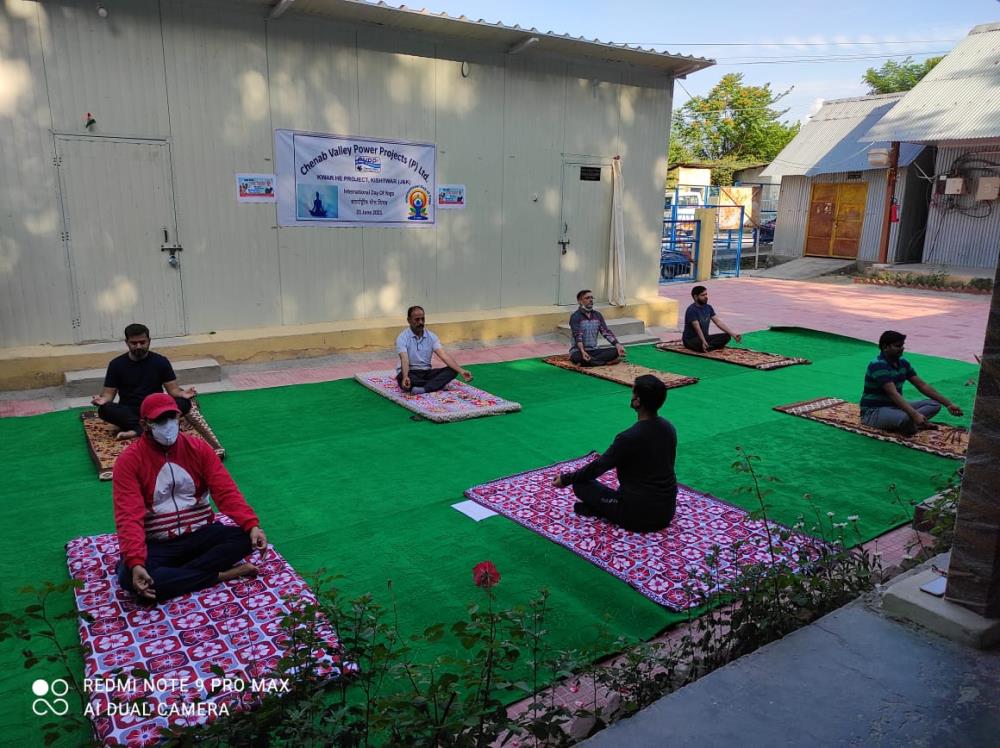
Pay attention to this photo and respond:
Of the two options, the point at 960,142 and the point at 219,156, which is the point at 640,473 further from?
the point at 960,142

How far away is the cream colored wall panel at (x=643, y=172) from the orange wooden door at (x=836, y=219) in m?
12.3

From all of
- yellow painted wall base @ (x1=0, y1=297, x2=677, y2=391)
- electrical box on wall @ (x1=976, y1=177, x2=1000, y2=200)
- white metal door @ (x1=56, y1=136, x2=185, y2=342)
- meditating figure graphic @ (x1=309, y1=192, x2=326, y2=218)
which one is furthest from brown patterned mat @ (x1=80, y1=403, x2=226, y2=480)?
electrical box on wall @ (x1=976, y1=177, x2=1000, y2=200)

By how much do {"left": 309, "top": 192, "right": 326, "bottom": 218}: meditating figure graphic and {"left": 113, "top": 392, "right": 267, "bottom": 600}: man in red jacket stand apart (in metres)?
5.76

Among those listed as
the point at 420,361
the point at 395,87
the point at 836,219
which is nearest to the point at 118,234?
the point at 420,361

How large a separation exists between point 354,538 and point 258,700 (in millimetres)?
1915

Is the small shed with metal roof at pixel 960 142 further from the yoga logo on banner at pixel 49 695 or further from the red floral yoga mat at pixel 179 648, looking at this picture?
the yoga logo on banner at pixel 49 695

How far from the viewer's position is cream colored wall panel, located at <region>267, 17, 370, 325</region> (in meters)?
8.64

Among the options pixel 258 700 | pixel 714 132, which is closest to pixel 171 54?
pixel 258 700

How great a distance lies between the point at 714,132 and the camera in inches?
1398

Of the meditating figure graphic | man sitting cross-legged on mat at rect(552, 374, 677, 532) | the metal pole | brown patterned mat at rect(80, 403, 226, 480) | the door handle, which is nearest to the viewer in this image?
man sitting cross-legged on mat at rect(552, 374, 677, 532)

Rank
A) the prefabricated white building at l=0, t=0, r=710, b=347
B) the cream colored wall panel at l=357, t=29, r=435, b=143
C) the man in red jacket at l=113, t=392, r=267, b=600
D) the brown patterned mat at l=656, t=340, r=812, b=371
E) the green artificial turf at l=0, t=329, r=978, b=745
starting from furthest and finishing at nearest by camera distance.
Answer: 1. the brown patterned mat at l=656, t=340, r=812, b=371
2. the cream colored wall panel at l=357, t=29, r=435, b=143
3. the prefabricated white building at l=0, t=0, r=710, b=347
4. the green artificial turf at l=0, t=329, r=978, b=745
5. the man in red jacket at l=113, t=392, r=267, b=600

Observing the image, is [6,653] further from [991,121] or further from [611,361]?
[991,121]

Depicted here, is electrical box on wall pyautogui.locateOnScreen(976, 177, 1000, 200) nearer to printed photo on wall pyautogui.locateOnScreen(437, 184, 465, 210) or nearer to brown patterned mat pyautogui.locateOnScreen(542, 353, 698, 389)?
brown patterned mat pyautogui.locateOnScreen(542, 353, 698, 389)

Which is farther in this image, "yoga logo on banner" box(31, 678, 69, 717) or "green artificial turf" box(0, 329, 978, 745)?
"green artificial turf" box(0, 329, 978, 745)
